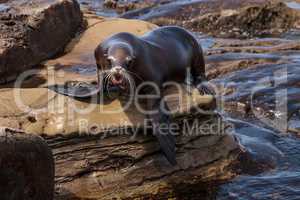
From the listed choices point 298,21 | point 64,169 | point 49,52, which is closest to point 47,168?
point 64,169

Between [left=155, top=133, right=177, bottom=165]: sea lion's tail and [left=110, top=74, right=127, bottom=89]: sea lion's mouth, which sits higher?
[left=110, top=74, right=127, bottom=89]: sea lion's mouth

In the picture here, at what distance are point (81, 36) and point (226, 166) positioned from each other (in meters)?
4.00

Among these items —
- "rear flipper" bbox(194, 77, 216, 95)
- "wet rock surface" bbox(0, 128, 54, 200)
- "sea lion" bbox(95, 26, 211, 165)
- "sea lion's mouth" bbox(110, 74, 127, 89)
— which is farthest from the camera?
"rear flipper" bbox(194, 77, 216, 95)

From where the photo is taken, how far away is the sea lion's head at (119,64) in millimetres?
5848

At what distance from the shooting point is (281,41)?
1314 centimetres

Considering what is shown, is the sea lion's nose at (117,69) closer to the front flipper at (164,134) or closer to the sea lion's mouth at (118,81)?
the sea lion's mouth at (118,81)

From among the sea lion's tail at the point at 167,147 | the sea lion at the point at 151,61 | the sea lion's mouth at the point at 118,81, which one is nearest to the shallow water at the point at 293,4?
the sea lion at the point at 151,61

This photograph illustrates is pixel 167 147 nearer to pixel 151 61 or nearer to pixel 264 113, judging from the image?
pixel 151 61

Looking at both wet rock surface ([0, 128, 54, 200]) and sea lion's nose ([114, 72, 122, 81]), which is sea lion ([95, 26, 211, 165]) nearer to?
sea lion's nose ([114, 72, 122, 81])

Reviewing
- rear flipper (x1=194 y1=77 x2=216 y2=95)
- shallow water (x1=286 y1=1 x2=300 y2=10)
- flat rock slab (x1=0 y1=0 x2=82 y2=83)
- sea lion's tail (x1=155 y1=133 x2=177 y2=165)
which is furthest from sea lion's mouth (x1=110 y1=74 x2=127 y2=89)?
shallow water (x1=286 y1=1 x2=300 y2=10)

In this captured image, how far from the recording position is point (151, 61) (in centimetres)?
663

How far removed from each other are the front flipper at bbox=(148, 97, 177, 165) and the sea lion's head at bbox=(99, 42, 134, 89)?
0.39 meters

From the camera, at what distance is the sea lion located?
604cm

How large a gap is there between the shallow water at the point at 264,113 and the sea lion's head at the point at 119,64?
1.46 m
